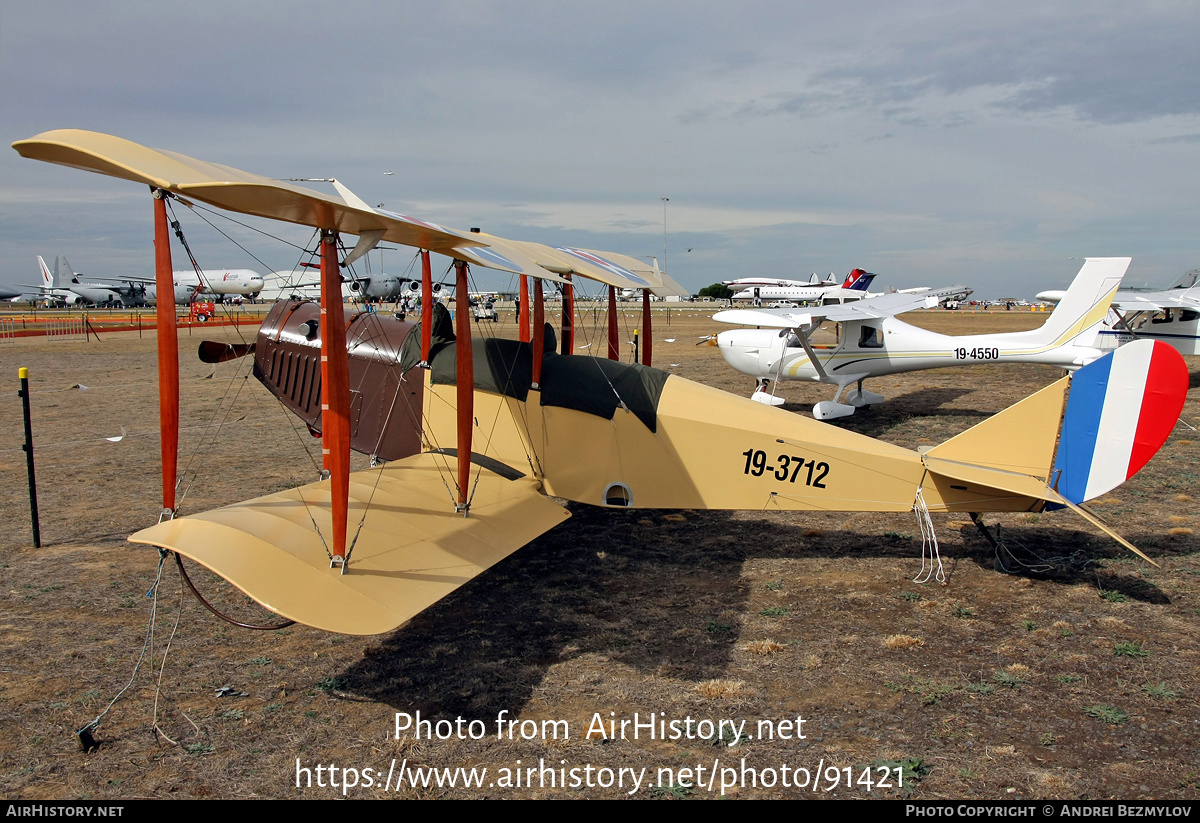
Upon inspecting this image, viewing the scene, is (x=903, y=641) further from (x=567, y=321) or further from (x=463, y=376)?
(x=567, y=321)

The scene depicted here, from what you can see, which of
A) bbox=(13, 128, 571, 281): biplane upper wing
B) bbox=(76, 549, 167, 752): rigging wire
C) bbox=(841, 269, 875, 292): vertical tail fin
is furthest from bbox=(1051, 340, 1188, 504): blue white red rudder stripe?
bbox=(841, 269, 875, 292): vertical tail fin

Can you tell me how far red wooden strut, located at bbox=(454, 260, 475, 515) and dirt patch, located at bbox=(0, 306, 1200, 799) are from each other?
0.97 meters

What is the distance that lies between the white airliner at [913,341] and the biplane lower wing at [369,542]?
7787mm

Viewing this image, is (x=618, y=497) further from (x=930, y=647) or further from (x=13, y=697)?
(x=13, y=697)

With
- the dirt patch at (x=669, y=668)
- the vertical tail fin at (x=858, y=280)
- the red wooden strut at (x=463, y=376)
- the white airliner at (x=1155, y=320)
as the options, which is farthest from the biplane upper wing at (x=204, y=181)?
the vertical tail fin at (x=858, y=280)

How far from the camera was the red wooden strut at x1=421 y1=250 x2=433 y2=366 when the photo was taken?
6.02m

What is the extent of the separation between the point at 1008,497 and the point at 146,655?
5.82m

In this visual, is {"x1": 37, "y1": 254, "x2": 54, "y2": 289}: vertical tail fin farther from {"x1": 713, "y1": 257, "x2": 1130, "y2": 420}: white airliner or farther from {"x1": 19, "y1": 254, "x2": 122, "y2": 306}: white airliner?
{"x1": 713, "y1": 257, "x2": 1130, "y2": 420}: white airliner

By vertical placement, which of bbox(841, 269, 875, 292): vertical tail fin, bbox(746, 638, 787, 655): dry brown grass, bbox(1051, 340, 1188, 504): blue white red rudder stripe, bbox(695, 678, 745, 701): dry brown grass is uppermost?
bbox(841, 269, 875, 292): vertical tail fin

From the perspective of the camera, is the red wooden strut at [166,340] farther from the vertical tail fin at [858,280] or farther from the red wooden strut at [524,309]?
the vertical tail fin at [858,280]

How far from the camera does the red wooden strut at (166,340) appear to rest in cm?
357

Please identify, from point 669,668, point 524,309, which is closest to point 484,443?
point 524,309

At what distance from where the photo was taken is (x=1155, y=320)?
17.5m

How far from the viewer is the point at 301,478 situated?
8570 mm
